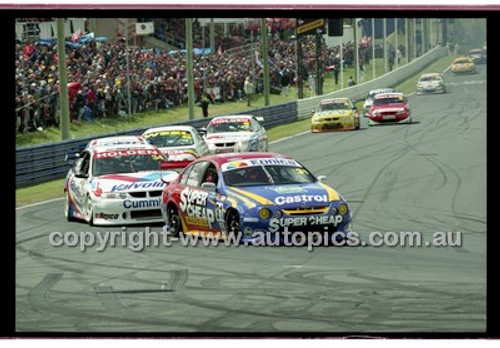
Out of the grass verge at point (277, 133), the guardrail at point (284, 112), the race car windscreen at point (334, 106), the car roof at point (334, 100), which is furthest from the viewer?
the race car windscreen at point (334, 106)

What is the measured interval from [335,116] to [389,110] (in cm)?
118

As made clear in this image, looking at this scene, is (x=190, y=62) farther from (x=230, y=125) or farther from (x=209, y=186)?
(x=230, y=125)

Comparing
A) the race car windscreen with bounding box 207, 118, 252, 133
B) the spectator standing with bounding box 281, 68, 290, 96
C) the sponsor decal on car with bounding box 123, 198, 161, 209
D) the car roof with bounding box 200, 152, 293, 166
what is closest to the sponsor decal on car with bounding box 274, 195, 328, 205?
the car roof with bounding box 200, 152, 293, 166

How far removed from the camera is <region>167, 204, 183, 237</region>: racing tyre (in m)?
16.5

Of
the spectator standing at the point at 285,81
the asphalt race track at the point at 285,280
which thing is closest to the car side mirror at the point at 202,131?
the asphalt race track at the point at 285,280

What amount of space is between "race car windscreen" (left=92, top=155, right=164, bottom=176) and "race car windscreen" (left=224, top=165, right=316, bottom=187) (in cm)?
236

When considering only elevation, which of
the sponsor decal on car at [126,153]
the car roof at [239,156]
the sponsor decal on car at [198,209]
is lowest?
the sponsor decal on car at [198,209]

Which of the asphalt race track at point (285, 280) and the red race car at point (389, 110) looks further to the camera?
the red race car at point (389, 110)

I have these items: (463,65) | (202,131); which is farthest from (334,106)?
(463,65)

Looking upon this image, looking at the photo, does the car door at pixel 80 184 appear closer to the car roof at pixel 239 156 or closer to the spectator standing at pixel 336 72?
the car roof at pixel 239 156

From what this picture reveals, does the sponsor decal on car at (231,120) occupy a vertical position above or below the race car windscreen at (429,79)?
below

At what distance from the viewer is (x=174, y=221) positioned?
54.5 ft

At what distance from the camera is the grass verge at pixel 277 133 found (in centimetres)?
1401

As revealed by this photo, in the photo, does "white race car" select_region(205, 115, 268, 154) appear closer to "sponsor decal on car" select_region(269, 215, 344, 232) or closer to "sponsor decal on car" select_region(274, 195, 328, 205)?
"sponsor decal on car" select_region(274, 195, 328, 205)
